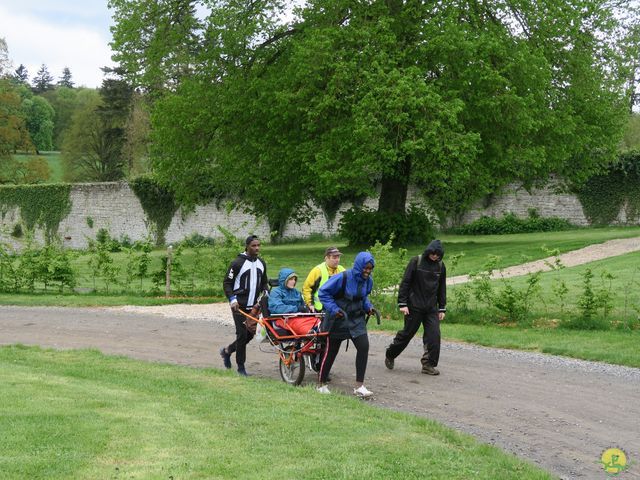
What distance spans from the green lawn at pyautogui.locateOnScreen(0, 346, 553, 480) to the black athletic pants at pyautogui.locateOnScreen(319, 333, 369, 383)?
52 cm

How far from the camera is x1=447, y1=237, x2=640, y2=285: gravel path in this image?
23.1m

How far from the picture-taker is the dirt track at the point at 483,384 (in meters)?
7.54

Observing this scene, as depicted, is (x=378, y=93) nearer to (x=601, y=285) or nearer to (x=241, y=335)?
(x=601, y=285)

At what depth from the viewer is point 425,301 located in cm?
1071

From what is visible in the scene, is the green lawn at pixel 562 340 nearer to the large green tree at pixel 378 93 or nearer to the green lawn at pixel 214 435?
the green lawn at pixel 214 435

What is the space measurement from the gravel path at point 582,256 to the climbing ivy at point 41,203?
1276 inches

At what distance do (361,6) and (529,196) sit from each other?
15.6 meters

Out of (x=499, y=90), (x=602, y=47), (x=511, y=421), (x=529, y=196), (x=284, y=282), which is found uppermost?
(x=602, y=47)

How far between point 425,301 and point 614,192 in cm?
2912

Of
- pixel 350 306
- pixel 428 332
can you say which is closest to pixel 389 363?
pixel 428 332

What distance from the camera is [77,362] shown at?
10.9 meters

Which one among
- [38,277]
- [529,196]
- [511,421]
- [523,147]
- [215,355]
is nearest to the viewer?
[511,421]

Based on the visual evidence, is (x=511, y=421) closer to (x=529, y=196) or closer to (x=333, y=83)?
(x=333, y=83)

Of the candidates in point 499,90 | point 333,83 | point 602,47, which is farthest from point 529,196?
point 333,83
